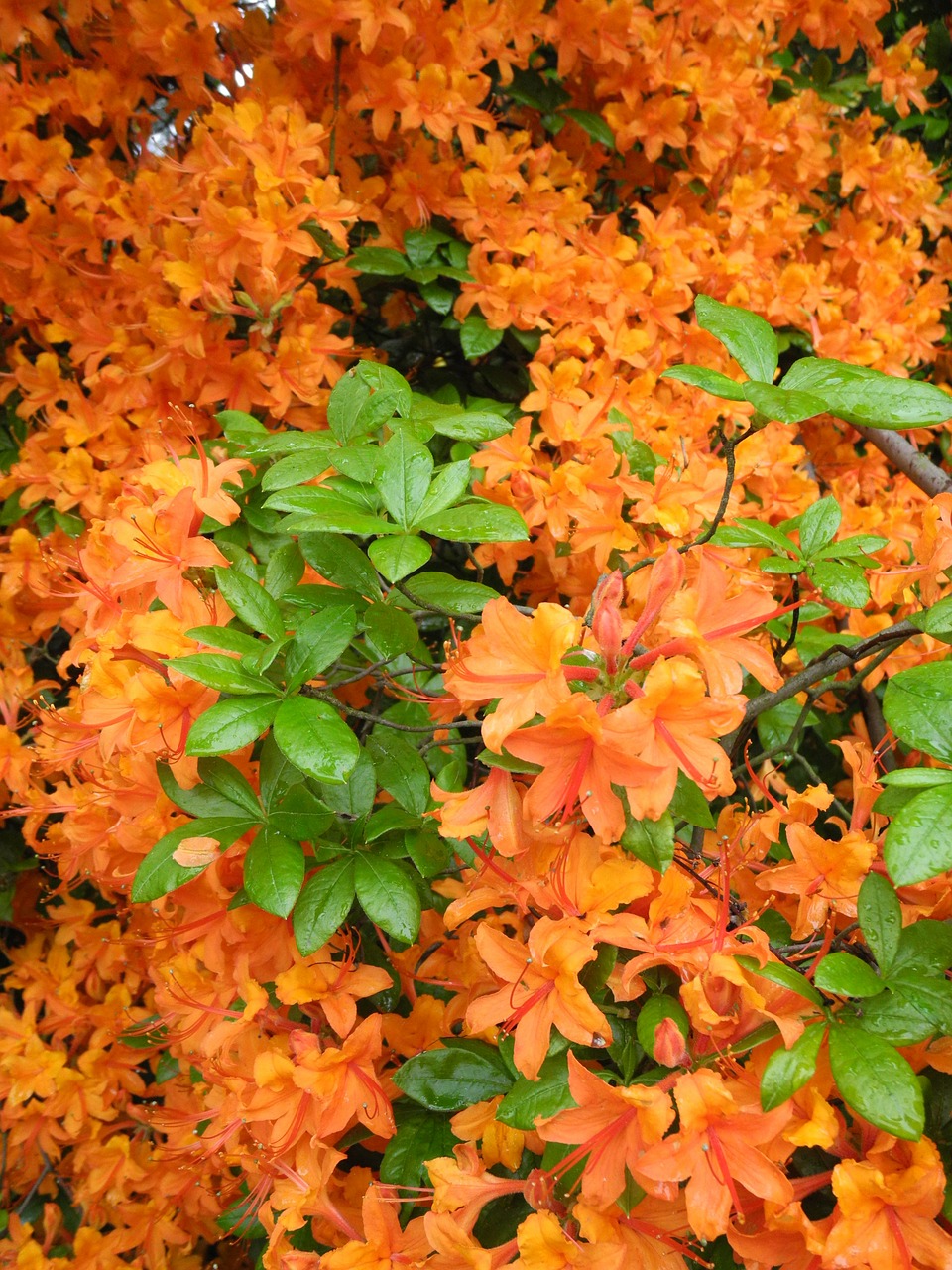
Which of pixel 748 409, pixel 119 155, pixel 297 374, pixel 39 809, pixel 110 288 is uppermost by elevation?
pixel 119 155

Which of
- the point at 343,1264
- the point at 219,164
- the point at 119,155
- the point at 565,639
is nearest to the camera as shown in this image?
the point at 565,639

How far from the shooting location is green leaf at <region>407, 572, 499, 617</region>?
95cm

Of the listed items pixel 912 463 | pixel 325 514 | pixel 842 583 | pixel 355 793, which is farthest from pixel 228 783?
pixel 912 463

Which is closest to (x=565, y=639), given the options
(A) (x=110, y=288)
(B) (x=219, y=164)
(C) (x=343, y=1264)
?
(C) (x=343, y=1264)

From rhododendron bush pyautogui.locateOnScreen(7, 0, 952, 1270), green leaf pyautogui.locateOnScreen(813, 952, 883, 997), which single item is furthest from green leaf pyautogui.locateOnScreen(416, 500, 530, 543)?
green leaf pyautogui.locateOnScreen(813, 952, 883, 997)

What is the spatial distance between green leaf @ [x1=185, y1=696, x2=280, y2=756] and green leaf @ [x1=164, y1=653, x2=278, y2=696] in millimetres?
13

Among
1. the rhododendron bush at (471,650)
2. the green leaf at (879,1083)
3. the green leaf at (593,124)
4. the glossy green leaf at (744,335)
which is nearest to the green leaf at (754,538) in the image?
the rhododendron bush at (471,650)

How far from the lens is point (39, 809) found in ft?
4.23

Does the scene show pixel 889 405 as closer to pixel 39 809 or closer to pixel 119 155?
pixel 39 809

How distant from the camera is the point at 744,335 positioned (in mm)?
907

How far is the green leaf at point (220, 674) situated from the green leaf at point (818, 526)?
1.89 ft

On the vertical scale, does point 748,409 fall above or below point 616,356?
below

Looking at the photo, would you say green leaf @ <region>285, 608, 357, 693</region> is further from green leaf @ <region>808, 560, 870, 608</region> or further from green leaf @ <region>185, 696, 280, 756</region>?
green leaf @ <region>808, 560, 870, 608</region>

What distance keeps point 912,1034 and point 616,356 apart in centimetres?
121
